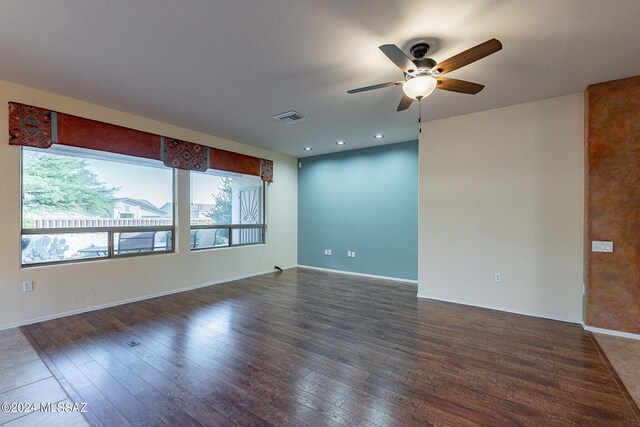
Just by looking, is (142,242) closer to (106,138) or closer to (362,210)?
(106,138)

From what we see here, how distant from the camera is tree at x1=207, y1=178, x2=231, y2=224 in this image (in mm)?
5465

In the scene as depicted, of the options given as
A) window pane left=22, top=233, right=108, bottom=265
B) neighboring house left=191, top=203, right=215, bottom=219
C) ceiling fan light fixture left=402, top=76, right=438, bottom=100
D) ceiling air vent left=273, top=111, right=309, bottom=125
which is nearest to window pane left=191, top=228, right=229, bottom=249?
neighboring house left=191, top=203, right=215, bottom=219

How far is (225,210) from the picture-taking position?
5.70 meters

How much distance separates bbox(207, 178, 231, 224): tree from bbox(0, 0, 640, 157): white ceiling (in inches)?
78.1

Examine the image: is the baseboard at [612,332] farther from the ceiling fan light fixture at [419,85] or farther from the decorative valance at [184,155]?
the decorative valance at [184,155]

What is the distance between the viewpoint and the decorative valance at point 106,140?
325 centimetres

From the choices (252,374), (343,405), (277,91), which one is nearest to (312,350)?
(252,374)

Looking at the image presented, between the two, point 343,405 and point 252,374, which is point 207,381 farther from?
point 343,405

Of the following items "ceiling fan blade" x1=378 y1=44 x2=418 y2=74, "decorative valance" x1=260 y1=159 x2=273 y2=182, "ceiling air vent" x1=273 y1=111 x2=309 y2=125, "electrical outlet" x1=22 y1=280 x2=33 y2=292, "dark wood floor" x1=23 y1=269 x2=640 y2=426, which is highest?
"ceiling air vent" x1=273 y1=111 x2=309 y2=125

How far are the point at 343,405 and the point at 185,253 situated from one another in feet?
12.8

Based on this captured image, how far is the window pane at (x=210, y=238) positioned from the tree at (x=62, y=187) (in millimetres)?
1410

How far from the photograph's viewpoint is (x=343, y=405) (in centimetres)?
194

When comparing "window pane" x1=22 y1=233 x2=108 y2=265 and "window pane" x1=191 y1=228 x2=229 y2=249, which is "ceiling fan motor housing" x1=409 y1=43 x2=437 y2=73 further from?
"window pane" x1=22 y1=233 x2=108 y2=265

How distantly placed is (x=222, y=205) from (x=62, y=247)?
250cm
